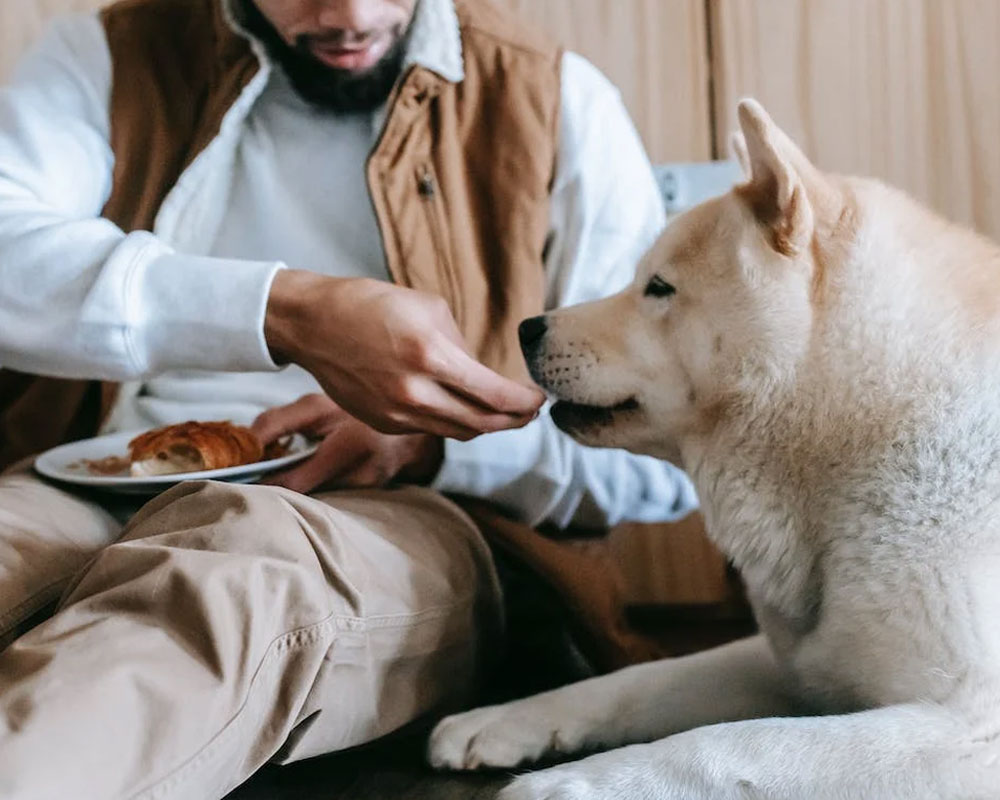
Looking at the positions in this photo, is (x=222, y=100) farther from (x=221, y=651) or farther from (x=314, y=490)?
(x=221, y=651)

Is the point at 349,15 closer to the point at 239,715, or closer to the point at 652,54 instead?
the point at 652,54

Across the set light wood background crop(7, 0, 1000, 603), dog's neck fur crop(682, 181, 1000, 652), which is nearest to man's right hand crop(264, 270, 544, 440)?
dog's neck fur crop(682, 181, 1000, 652)

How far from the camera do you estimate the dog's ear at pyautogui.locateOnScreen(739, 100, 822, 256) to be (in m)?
0.86

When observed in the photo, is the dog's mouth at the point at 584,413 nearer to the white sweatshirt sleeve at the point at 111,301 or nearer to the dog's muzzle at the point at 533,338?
the dog's muzzle at the point at 533,338

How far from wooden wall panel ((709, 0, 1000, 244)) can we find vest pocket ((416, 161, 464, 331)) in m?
0.71

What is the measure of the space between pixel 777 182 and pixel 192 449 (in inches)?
23.5

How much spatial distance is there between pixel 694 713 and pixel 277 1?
3.00ft

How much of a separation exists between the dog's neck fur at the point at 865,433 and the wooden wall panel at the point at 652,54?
2.87 feet

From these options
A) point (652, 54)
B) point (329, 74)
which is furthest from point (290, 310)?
point (652, 54)

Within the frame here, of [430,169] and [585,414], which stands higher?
[430,169]

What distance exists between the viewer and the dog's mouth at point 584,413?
1.00 meters

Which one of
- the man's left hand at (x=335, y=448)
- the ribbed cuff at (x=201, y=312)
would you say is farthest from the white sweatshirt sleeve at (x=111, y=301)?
the man's left hand at (x=335, y=448)

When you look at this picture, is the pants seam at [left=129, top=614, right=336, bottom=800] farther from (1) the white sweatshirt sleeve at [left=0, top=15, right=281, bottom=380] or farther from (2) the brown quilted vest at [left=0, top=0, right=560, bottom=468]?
(2) the brown quilted vest at [left=0, top=0, right=560, bottom=468]

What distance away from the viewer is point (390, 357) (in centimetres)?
99
